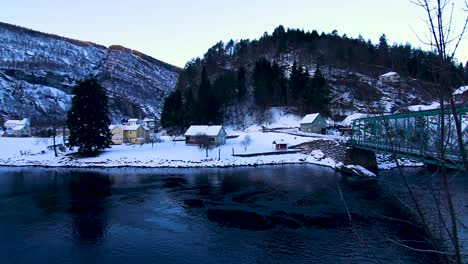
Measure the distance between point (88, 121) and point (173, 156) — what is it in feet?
40.9

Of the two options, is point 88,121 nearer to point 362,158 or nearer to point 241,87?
point 362,158

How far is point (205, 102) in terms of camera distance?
6197cm

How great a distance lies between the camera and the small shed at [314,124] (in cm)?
5762

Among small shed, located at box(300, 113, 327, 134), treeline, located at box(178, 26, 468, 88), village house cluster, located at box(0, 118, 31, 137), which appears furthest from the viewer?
treeline, located at box(178, 26, 468, 88)

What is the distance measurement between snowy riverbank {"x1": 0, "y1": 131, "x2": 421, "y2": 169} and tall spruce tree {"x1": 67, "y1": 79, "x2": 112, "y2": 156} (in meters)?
1.85

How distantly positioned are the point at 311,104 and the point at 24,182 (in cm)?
5032

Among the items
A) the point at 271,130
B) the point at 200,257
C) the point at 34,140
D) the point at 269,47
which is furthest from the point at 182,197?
the point at 269,47

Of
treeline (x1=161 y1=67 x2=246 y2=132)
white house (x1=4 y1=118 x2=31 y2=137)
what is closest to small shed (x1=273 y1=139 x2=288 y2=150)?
treeline (x1=161 y1=67 x2=246 y2=132)

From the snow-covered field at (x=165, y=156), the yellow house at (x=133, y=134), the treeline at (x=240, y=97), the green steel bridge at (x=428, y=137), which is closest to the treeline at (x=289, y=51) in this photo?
the treeline at (x=240, y=97)

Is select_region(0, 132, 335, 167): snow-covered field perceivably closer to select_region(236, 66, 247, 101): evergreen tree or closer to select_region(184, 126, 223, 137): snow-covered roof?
select_region(184, 126, 223, 137): snow-covered roof

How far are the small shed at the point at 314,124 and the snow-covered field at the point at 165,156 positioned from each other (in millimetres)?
5713

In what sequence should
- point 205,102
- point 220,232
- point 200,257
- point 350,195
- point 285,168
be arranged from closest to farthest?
point 200,257 < point 220,232 < point 350,195 < point 285,168 < point 205,102

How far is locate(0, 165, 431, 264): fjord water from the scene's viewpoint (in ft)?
46.4

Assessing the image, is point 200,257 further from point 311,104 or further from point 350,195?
point 311,104
